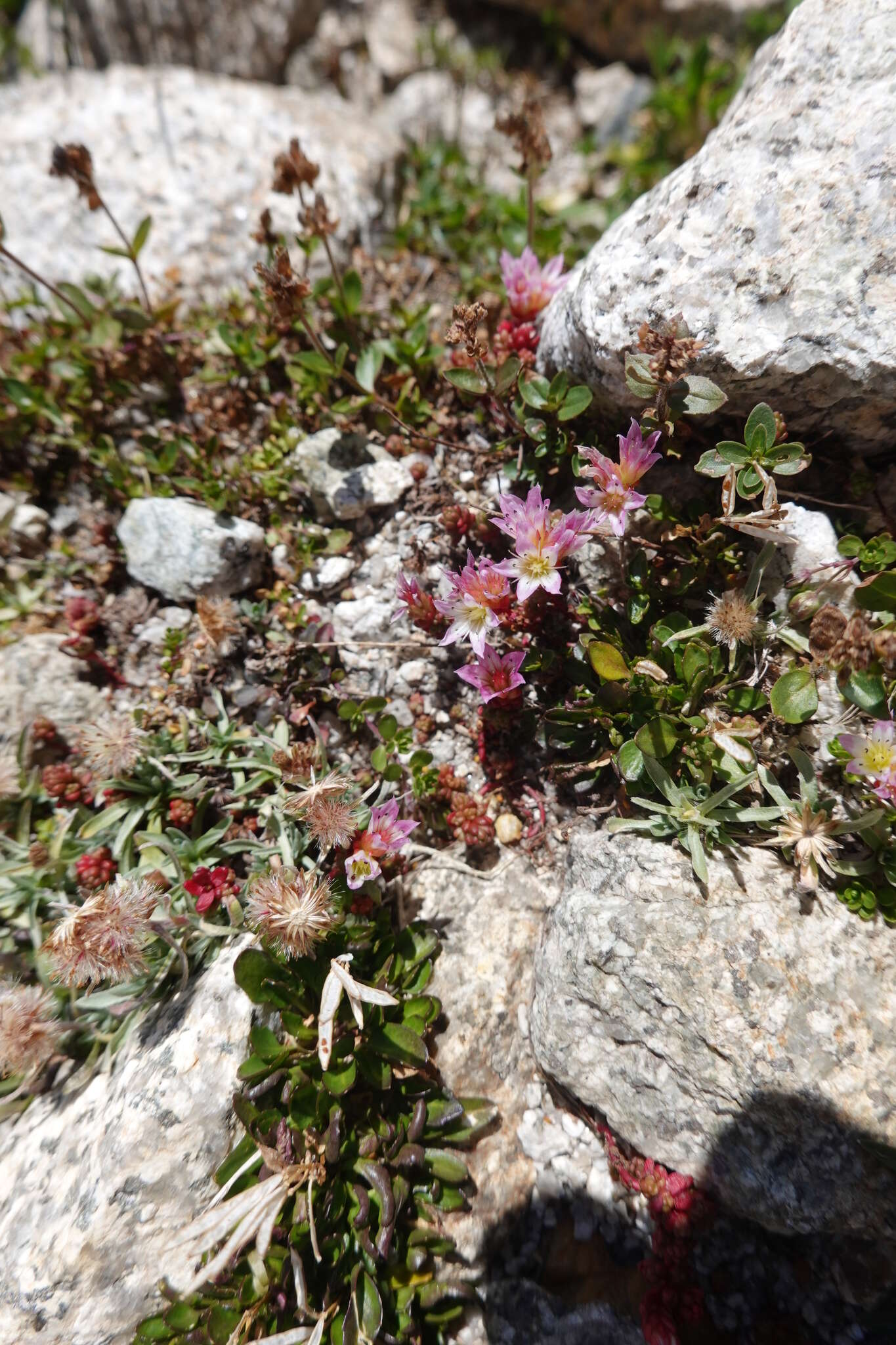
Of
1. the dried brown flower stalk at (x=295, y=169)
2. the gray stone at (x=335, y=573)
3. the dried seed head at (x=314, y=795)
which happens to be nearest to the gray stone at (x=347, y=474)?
the gray stone at (x=335, y=573)

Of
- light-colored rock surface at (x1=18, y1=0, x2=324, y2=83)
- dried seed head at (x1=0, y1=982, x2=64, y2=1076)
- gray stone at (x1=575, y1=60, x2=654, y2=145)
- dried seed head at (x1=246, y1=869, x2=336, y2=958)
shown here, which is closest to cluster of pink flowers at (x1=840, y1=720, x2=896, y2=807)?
dried seed head at (x1=246, y1=869, x2=336, y2=958)

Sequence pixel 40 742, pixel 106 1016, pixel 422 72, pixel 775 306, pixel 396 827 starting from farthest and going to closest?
pixel 422 72, pixel 40 742, pixel 106 1016, pixel 396 827, pixel 775 306

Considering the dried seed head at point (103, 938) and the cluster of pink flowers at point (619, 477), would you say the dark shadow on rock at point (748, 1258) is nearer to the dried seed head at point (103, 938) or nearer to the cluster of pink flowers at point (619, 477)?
the dried seed head at point (103, 938)

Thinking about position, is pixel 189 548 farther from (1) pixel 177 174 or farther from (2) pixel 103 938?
(1) pixel 177 174

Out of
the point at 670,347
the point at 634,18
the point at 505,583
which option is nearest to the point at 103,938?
the point at 505,583

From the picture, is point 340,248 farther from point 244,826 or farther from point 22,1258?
point 22,1258

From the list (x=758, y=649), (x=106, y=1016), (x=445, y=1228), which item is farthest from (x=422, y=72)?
(x=445, y=1228)
